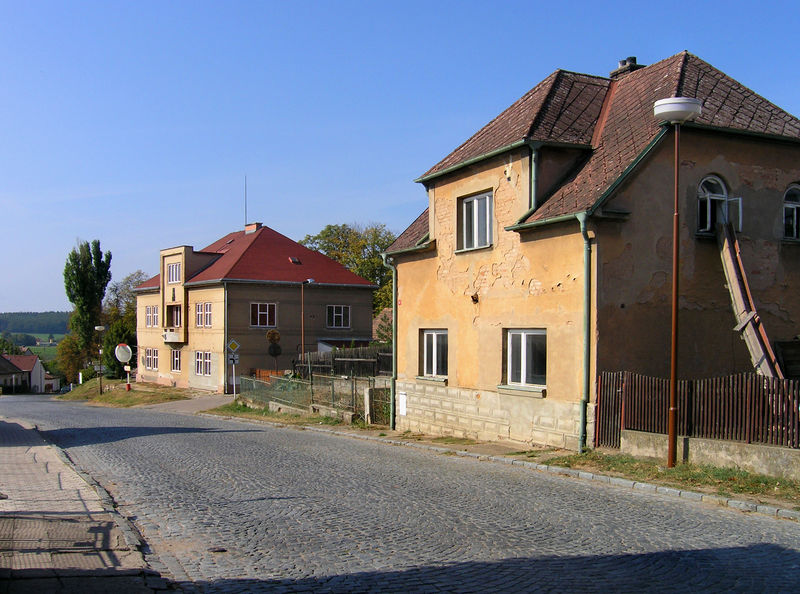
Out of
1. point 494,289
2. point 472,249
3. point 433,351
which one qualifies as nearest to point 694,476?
point 494,289

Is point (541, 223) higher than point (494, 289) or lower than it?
higher

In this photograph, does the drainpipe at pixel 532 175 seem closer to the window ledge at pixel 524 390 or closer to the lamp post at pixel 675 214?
the window ledge at pixel 524 390

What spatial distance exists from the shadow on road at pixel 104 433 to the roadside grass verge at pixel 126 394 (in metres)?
18.9

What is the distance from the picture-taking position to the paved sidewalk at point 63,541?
6.50 metres

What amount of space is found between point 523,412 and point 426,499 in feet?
21.0

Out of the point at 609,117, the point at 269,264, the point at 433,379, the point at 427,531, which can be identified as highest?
the point at 609,117

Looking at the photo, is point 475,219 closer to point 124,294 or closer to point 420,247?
point 420,247

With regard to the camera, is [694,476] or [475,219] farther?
[475,219]

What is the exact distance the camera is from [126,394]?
4784cm

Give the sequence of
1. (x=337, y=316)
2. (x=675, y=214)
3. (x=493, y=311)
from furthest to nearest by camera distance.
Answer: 1. (x=337, y=316)
2. (x=493, y=311)
3. (x=675, y=214)

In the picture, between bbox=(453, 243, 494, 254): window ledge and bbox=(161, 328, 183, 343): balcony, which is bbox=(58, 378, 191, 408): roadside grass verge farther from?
bbox=(453, 243, 494, 254): window ledge

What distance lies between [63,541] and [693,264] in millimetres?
12435

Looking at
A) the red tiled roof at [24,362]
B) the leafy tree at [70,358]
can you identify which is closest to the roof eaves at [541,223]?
the leafy tree at [70,358]

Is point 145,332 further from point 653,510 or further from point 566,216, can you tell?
point 653,510
